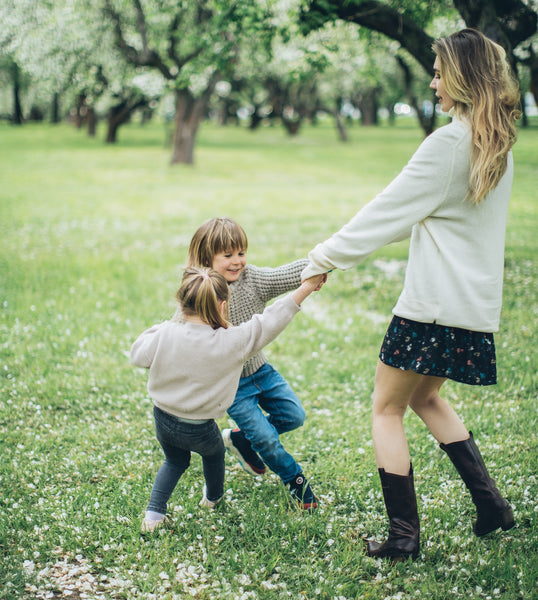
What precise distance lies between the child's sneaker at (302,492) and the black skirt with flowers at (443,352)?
1.17 m

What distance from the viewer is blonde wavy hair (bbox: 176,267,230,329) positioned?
3.03 meters

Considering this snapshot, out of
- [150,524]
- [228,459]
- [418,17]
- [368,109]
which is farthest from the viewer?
[368,109]

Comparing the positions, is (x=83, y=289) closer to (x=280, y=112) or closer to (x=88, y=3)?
(x=88, y=3)

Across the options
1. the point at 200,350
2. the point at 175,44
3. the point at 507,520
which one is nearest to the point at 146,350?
the point at 200,350

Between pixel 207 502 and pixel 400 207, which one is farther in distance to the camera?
pixel 207 502

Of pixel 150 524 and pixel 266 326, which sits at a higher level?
pixel 266 326

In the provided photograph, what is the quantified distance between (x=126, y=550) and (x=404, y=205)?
95.8 inches

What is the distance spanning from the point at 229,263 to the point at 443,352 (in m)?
1.28

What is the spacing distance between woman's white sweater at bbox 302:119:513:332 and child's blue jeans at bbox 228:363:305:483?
102cm

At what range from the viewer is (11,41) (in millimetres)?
21375

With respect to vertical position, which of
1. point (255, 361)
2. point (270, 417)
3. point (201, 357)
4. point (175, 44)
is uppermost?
point (175, 44)

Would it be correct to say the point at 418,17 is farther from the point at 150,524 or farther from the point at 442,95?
the point at 150,524

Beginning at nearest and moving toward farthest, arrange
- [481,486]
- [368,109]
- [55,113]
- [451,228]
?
[451,228]
[481,486]
[55,113]
[368,109]

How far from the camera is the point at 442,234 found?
287cm
